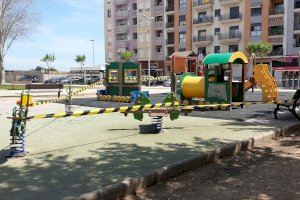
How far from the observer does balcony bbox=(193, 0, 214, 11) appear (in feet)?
194

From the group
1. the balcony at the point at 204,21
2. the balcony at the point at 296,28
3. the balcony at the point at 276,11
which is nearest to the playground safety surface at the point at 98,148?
the balcony at the point at 296,28

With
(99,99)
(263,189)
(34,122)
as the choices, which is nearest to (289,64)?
(99,99)

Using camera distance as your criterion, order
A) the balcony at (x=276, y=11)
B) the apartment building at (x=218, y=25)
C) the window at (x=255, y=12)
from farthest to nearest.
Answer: the apartment building at (x=218, y=25) < the window at (x=255, y=12) < the balcony at (x=276, y=11)

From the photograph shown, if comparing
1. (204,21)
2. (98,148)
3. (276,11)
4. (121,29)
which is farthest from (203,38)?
(98,148)

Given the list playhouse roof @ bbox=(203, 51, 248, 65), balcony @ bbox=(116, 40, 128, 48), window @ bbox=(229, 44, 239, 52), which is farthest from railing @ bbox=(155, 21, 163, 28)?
playhouse roof @ bbox=(203, 51, 248, 65)

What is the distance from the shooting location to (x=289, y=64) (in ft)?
159

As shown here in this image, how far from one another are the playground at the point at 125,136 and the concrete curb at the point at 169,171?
14 centimetres

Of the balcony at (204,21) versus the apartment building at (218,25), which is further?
the balcony at (204,21)

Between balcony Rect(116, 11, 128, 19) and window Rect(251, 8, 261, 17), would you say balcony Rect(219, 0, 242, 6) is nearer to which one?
window Rect(251, 8, 261, 17)

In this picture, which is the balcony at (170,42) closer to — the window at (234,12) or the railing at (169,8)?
the railing at (169,8)

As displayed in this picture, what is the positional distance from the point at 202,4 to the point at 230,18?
563cm

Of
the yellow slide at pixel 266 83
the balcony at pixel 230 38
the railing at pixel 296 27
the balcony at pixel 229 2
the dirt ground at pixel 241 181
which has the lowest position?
the dirt ground at pixel 241 181

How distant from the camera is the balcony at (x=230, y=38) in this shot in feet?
184

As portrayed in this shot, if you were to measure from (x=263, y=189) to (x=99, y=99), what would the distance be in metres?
16.2
